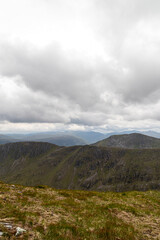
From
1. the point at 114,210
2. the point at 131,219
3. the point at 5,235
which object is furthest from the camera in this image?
the point at 114,210

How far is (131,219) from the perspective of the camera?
13.6m

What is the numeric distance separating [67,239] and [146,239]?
6300mm

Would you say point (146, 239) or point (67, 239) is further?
point (146, 239)

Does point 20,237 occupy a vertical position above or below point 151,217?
above

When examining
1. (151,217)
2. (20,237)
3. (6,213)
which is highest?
(20,237)

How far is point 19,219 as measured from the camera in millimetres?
9961

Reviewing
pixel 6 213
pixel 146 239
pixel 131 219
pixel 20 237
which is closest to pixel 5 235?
pixel 20 237

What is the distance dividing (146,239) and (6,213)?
38.7 feet

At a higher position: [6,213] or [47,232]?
[47,232]

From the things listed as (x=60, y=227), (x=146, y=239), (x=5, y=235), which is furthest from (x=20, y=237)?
(x=146, y=239)

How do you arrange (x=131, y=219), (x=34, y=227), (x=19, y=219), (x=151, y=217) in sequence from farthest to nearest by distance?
(x=151, y=217) < (x=131, y=219) < (x=19, y=219) < (x=34, y=227)

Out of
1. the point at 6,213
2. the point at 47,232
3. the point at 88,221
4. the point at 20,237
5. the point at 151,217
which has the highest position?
the point at 20,237

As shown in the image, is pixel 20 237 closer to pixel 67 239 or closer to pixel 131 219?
pixel 67 239

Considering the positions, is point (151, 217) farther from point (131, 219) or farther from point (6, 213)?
point (6, 213)
